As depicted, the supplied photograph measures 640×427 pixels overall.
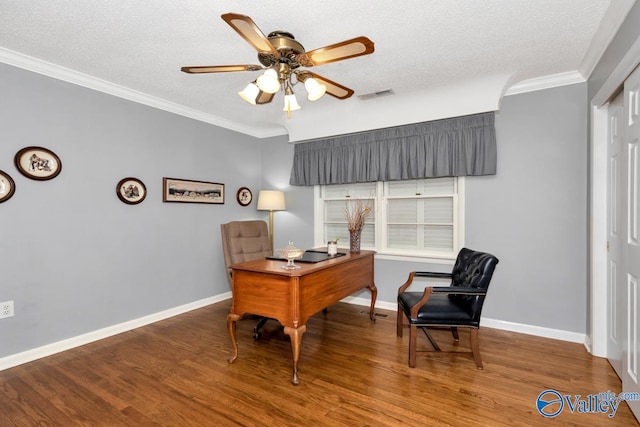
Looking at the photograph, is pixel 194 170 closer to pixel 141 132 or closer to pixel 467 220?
pixel 141 132

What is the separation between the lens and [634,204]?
73.8 inches

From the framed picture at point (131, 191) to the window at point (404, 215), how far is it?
2.16m

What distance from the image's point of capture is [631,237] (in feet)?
6.27

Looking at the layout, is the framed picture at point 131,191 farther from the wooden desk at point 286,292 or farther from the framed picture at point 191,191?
the wooden desk at point 286,292

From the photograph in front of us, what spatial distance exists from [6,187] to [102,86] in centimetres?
123

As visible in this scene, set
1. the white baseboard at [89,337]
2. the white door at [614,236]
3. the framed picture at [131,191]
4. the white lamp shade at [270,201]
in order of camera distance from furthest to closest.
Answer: the white lamp shade at [270,201] → the framed picture at [131,191] → the white baseboard at [89,337] → the white door at [614,236]

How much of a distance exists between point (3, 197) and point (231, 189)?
231cm

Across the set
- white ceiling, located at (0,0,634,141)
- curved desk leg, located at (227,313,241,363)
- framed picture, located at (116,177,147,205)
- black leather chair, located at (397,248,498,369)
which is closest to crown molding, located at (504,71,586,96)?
white ceiling, located at (0,0,634,141)

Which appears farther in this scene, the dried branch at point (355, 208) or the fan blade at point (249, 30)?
the dried branch at point (355, 208)

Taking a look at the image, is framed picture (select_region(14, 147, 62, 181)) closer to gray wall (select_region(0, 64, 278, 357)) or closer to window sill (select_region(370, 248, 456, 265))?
gray wall (select_region(0, 64, 278, 357))

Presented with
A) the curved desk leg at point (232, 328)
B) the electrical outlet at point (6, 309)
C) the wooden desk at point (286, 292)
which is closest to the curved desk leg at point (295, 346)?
the wooden desk at point (286, 292)

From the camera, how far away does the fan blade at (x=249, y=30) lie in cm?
142

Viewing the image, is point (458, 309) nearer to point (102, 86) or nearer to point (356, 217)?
point (356, 217)

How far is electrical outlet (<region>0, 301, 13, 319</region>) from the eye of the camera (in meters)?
2.41
